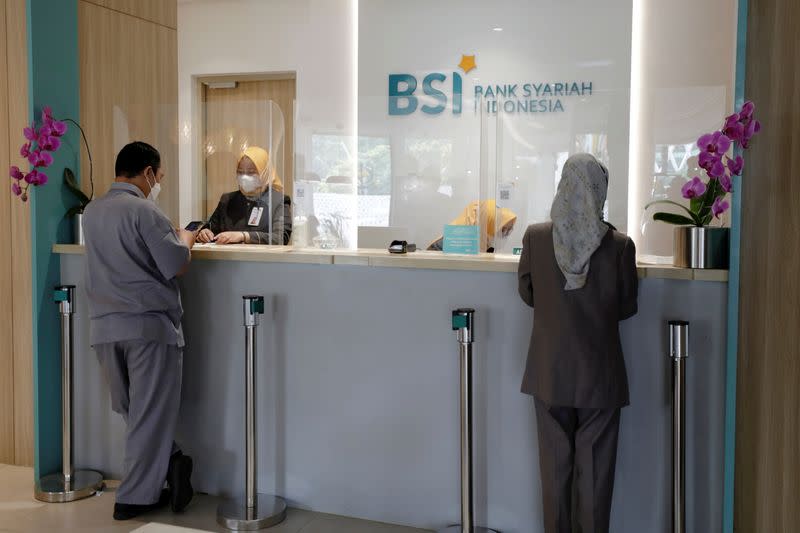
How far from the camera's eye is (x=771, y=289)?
2191 millimetres

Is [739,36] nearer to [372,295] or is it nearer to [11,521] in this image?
[372,295]

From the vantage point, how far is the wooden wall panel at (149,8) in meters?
4.01

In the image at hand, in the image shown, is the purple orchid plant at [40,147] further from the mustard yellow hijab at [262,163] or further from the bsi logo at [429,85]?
the bsi logo at [429,85]

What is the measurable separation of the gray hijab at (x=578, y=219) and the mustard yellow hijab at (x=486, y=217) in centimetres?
78

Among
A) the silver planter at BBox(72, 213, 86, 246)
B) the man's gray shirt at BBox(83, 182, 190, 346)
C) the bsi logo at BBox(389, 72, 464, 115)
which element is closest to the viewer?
the man's gray shirt at BBox(83, 182, 190, 346)

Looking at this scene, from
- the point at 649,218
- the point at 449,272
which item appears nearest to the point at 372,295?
the point at 449,272

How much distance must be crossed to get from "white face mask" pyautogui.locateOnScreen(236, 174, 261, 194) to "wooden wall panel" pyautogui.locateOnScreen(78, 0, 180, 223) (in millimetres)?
441

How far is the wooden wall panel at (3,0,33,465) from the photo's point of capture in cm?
388

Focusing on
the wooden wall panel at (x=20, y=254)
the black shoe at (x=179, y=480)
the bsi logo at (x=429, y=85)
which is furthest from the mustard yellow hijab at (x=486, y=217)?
the wooden wall panel at (x=20, y=254)

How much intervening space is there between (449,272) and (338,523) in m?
1.15

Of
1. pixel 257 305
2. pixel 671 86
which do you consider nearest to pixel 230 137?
pixel 257 305

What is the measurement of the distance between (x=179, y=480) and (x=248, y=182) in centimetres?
147

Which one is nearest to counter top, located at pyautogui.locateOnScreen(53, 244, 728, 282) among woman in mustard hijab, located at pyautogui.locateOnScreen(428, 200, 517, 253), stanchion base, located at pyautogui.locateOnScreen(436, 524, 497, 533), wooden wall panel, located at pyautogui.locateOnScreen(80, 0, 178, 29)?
woman in mustard hijab, located at pyautogui.locateOnScreen(428, 200, 517, 253)

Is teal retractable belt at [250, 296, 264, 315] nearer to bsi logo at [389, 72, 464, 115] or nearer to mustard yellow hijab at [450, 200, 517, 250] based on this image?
mustard yellow hijab at [450, 200, 517, 250]
